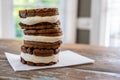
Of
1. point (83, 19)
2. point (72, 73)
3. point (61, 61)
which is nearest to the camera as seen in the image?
point (72, 73)

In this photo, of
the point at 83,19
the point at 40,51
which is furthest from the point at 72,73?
the point at 83,19

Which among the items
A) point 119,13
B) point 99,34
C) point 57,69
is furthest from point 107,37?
point 57,69

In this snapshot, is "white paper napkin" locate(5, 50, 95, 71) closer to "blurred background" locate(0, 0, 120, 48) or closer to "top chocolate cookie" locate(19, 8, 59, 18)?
"top chocolate cookie" locate(19, 8, 59, 18)

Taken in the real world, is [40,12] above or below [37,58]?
above

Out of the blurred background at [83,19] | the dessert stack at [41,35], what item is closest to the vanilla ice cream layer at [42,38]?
the dessert stack at [41,35]

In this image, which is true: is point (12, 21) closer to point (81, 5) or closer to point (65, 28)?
point (65, 28)

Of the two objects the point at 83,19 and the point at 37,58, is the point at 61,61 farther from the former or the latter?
the point at 83,19
